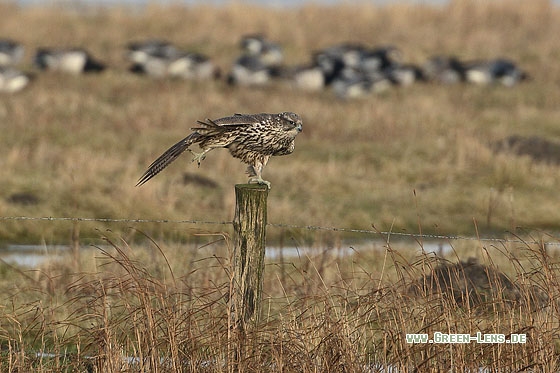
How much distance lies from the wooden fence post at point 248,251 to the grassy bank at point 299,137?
7.21 feet

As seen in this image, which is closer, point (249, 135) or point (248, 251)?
point (248, 251)

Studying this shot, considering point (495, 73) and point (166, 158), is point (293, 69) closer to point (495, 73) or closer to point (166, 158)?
point (495, 73)

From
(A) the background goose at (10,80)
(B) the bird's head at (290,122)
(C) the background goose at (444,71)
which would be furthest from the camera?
(C) the background goose at (444,71)

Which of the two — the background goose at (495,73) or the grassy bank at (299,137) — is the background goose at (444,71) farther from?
the grassy bank at (299,137)

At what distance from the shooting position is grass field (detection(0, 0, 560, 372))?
680 cm

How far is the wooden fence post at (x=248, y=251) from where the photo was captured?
6.94 m

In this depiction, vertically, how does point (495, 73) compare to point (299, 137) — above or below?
above

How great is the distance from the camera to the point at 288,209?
51.7 feet

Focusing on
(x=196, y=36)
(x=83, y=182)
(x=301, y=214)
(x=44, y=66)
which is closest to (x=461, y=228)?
(x=301, y=214)

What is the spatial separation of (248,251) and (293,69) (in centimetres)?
2504

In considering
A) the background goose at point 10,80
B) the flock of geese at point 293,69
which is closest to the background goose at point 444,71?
the flock of geese at point 293,69

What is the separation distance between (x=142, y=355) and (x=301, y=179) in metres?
11.6

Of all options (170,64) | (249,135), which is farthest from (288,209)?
(170,64)

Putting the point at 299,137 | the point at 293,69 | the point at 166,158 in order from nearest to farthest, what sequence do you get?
the point at 166,158 < the point at 299,137 < the point at 293,69
